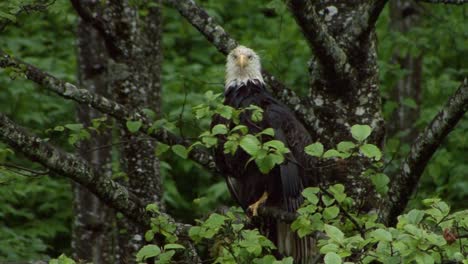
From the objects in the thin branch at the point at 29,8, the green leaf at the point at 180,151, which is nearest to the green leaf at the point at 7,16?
the thin branch at the point at 29,8

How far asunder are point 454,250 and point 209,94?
4.53 ft

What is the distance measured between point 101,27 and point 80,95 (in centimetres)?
161

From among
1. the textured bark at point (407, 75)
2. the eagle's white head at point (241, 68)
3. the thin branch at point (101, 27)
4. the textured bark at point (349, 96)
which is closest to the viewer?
the textured bark at point (349, 96)

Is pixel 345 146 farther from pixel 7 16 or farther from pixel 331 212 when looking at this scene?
pixel 7 16

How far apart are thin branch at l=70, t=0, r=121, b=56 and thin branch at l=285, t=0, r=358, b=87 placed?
167 centimetres

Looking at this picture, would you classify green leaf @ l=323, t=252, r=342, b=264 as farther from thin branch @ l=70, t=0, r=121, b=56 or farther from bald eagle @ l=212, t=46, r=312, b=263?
thin branch @ l=70, t=0, r=121, b=56

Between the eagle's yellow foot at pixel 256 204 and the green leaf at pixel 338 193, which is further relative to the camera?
the eagle's yellow foot at pixel 256 204

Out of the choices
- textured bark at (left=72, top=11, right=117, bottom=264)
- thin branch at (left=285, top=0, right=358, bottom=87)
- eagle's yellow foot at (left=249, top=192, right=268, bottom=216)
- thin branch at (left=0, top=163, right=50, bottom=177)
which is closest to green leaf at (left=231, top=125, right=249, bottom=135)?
thin branch at (left=285, top=0, right=358, bottom=87)

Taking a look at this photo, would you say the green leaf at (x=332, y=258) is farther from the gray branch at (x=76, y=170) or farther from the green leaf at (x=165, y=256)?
the gray branch at (x=76, y=170)

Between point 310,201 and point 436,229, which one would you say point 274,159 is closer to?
point 310,201

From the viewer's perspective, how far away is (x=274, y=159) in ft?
14.2

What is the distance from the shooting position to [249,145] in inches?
168

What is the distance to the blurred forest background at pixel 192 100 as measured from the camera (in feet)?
30.9

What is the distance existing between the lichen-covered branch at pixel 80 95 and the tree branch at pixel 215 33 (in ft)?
2.04
